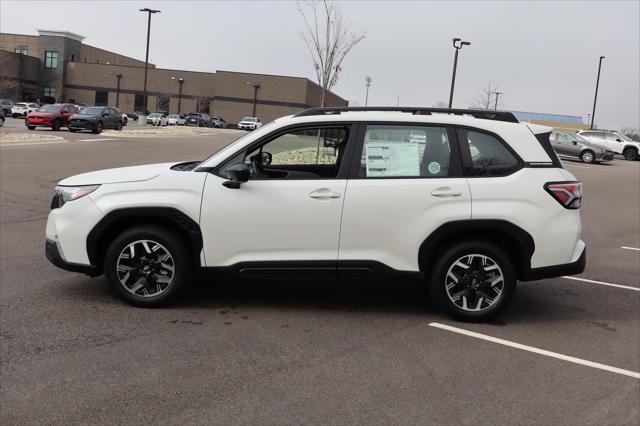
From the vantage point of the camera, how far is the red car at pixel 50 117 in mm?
31297

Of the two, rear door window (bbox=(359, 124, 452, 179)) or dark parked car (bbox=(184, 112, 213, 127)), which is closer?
rear door window (bbox=(359, 124, 452, 179))

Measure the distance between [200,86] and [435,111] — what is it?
86.0 m

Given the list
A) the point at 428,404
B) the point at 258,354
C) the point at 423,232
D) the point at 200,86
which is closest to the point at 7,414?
the point at 258,354

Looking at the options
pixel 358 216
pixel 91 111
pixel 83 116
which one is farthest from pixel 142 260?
pixel 91 111

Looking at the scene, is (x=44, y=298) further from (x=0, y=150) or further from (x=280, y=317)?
(x=0, y=150)

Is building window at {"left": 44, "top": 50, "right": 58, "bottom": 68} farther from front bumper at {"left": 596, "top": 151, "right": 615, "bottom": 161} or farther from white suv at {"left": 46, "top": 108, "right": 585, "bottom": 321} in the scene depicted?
white suv at {"left": 46, "top": 108, "right": 585, "bottom": 321}

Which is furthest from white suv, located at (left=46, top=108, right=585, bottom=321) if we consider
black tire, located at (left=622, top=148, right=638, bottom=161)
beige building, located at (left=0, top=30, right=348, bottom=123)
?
beige building, located at (left=0, top=30, right=348, bottom=123)

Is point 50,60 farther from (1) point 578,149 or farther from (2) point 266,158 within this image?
(2) point 266,158

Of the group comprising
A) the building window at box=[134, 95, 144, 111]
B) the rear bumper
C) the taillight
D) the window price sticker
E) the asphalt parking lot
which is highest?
the building window at box=[134, 95, 144, 111]

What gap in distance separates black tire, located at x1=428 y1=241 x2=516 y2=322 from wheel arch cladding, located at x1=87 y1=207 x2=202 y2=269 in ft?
7.00

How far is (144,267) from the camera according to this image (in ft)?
16.9

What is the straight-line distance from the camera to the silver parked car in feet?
103

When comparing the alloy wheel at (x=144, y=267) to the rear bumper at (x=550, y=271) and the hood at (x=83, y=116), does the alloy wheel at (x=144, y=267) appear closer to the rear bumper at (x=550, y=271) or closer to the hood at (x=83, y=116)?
the rear bumper at (x=550, y=271)

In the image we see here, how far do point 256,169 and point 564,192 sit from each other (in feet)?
8.97
